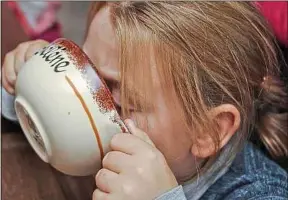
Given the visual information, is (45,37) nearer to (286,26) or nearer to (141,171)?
(286,26)

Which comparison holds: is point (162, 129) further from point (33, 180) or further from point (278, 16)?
point (278, 16)

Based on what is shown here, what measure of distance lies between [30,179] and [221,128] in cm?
22

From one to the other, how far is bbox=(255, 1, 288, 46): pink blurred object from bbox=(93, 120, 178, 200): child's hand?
328 millimetres

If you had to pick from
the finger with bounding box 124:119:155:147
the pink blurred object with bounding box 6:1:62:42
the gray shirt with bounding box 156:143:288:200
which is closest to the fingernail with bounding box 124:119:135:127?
the finger with bounding box 124:119:155:147

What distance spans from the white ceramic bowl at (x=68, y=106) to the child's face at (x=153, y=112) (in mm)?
59

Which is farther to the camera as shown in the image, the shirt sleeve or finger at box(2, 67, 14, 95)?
finger at box(2, 67, 14, 95)

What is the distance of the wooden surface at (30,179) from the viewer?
621 millimetres

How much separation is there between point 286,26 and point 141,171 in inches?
14.3

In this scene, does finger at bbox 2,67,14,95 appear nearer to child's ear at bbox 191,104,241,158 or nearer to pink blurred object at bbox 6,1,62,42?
child's ear at bbox 191,104,241,158

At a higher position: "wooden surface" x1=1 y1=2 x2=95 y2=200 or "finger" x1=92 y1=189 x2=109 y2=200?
"finger" x1=92 y1=189 x2=109 y2=200

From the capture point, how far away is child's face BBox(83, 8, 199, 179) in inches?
24.0

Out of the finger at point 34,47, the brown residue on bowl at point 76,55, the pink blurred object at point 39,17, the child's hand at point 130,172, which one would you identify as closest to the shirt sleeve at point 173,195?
the child's hand at point 130,172

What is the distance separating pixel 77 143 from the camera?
54 centimetres

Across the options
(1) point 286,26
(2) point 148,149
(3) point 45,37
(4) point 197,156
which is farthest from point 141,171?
(3) point 45,37
